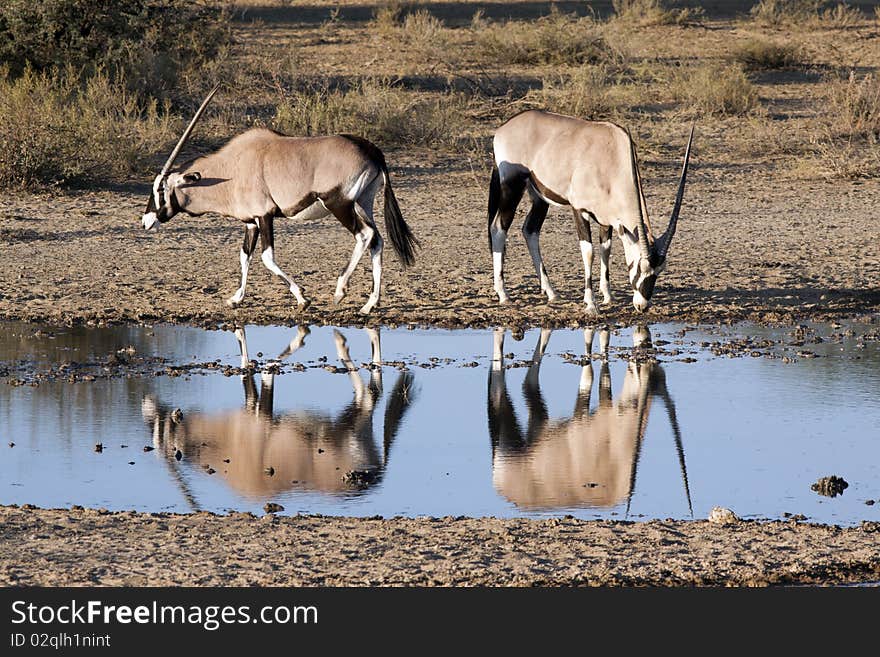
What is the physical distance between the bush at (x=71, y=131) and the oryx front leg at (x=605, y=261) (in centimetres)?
651

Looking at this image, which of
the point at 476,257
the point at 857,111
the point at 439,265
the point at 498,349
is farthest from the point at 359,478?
the point at 857,111

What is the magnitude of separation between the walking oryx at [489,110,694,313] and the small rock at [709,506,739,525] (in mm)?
4226

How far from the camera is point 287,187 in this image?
33.8 ft

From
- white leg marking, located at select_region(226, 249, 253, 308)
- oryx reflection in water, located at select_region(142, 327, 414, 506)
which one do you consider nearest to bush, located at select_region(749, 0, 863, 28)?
white leg marking, located at select_region(226, 249, 253, 308)

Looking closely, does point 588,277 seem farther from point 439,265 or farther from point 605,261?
point 439,265

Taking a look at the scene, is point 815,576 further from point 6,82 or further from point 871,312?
point 6,82

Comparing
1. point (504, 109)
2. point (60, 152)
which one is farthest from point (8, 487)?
point (504, 109)

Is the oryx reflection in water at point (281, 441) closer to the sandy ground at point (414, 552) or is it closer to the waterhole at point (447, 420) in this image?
the waterhole at point (447, 420)

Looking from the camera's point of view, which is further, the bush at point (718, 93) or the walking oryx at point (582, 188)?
the bush at point (718, 93)

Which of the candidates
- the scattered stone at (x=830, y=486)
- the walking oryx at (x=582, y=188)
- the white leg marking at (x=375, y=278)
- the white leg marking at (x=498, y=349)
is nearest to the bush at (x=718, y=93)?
the walking oryx at (x=582, y=188)

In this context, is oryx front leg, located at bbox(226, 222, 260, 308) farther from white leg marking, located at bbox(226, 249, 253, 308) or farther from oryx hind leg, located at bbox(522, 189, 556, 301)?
oryx hind leg, located at bbox(522, 189, 556, 301)

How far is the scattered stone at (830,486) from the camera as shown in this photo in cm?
659

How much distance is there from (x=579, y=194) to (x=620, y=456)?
360cm

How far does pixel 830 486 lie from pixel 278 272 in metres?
4.96
